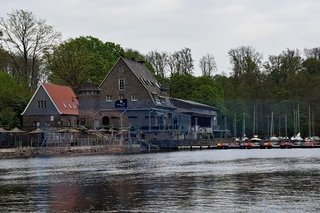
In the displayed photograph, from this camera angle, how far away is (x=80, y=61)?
341 feet

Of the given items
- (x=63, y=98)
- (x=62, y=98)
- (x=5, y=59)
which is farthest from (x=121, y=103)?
(x=5, y=59)

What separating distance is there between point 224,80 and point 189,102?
Answer: 61.8 ft

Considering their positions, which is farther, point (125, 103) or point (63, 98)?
point (125, 103)

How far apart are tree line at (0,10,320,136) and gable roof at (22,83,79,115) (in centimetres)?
359

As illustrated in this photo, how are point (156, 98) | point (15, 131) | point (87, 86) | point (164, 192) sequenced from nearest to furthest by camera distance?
point (164, 192) → point (15, 131) → point (87, 86) → point (156, 98)

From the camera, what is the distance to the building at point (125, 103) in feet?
337

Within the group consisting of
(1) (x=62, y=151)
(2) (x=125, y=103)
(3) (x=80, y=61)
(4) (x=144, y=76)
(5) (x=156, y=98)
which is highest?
(3) (x=80, y=61)

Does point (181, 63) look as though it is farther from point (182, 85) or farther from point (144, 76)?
point (144, 76)

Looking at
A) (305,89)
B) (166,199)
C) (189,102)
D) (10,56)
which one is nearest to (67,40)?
(10,56)

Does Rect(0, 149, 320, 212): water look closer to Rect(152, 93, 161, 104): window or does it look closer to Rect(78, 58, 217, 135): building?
Rect(78, 58, 217, 135): building

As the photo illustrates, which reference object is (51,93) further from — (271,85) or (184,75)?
(271,85)

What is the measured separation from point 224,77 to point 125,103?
3456cm

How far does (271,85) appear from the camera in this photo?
124 m

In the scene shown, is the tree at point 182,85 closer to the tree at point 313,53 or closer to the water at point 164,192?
the tree at point 313,53
